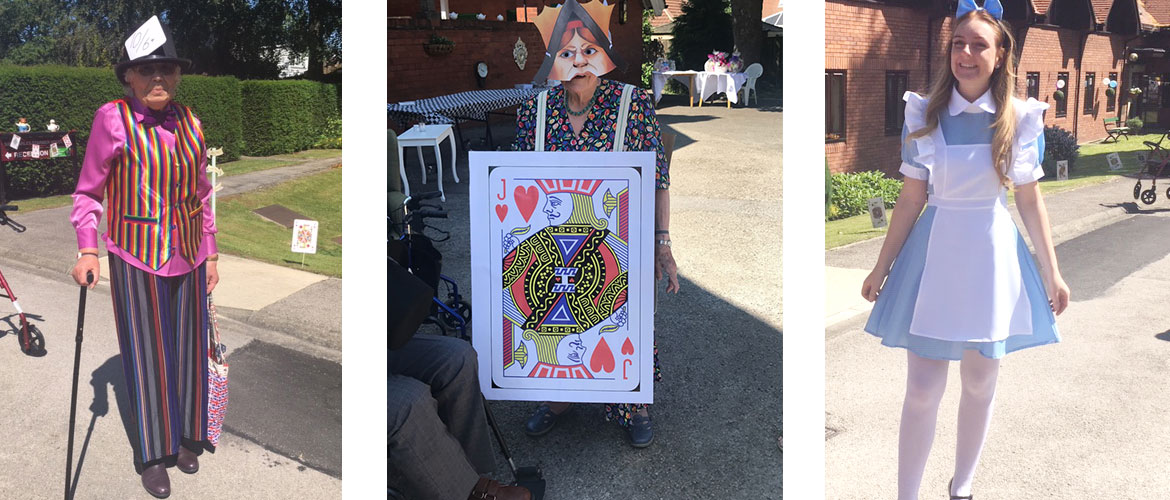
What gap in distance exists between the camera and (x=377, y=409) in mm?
2447

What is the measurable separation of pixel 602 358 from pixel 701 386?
1073 mm

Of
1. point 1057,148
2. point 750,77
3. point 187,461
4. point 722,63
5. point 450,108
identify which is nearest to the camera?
point 1057,148

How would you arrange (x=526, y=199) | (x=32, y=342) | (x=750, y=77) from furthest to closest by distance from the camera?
(x=750, y=77)
(x=526, y=199)
(x=32, y=342)

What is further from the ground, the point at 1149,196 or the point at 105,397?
the point at 1149,196

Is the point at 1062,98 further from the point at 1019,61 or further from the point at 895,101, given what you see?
the point at 895,101

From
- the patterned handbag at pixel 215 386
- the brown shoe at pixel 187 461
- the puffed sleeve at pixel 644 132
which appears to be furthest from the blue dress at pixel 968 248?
the brown shoe at pixel 187 461

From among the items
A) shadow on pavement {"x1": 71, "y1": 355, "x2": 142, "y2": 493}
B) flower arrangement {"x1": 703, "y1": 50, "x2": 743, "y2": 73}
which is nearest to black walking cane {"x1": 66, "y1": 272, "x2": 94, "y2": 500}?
shadow on pavement {"x1": 71, "y1": 355, "x2": 142, "y2": 493}

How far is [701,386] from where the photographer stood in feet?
12.6

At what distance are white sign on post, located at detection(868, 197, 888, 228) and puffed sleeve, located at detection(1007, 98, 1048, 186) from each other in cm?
32

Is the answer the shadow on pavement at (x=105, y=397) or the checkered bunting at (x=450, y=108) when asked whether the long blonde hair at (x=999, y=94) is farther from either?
the checkered bunting at (x=450, y=108)

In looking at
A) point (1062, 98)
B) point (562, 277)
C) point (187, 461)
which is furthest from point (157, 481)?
point (1062, 98)

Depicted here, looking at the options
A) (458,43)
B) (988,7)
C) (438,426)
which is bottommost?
(438,426)

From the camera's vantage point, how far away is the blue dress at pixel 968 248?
7.09 feet

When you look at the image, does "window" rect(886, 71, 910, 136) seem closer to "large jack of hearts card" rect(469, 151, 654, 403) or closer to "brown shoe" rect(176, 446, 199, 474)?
"large jack of hearts card" rect(469, 151, 654, 403)
